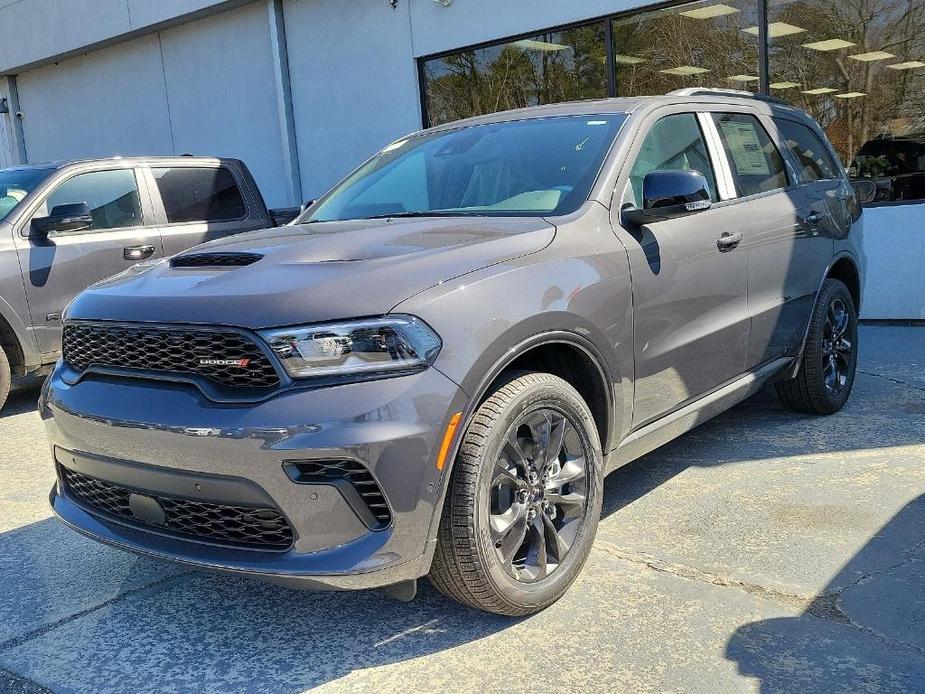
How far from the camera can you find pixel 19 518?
4223mm

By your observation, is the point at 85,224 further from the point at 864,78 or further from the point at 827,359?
the point at 864,78

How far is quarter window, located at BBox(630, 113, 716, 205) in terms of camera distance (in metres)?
3.75

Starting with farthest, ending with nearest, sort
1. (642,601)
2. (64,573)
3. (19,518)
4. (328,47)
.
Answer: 1. (328,47)
2. (19,518)
3. (64,573)
4. (642,601)

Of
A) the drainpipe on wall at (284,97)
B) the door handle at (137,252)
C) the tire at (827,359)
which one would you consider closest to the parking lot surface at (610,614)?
the tire at (827,359)

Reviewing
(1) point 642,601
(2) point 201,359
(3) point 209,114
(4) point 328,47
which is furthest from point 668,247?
(3) point 209,114

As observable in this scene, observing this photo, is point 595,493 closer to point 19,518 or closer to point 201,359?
point 201,359

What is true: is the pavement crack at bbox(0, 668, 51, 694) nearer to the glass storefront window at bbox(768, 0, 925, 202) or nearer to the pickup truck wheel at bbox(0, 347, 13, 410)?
the pickup truck wheel at bbox(0, 347, 13, 410)

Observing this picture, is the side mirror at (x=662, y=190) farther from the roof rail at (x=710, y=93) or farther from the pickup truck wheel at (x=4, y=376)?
the pickup truck wheel at (x=4, y=376)

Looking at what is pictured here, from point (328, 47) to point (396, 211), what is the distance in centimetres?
827

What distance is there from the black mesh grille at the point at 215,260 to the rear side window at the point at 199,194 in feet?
13.3

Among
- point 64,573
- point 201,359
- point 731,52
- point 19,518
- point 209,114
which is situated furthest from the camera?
point 209,114

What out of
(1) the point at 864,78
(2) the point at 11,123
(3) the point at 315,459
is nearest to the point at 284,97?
(1) the point at 864,78

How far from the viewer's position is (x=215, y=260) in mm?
3117

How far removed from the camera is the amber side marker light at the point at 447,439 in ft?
8.48
